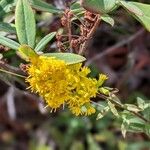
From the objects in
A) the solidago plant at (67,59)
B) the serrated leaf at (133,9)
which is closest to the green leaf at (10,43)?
the solidago plant at (67,59)

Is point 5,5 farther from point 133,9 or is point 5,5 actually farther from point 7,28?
point 133,9

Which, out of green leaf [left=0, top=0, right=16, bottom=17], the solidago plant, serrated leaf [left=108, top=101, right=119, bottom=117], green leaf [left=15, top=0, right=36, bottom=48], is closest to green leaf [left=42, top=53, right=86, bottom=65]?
the solidago plant

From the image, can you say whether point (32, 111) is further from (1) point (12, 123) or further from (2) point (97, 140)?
(2) point (97, 140)

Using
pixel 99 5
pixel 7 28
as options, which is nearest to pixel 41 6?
pixel 7 28

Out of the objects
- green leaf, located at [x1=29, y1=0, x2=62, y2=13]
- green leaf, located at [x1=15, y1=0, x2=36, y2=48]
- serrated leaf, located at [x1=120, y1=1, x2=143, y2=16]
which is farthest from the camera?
green leaf, located at [x1=29, y1=0, x2=62, y2=13]

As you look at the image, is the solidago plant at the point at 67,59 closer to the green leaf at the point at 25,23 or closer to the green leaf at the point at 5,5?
the green leaf at the point at 25,23

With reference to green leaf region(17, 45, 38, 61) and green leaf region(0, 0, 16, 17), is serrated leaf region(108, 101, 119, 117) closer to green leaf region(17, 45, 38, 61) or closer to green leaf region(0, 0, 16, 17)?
green leaf region(17, 45, 38, 61)
